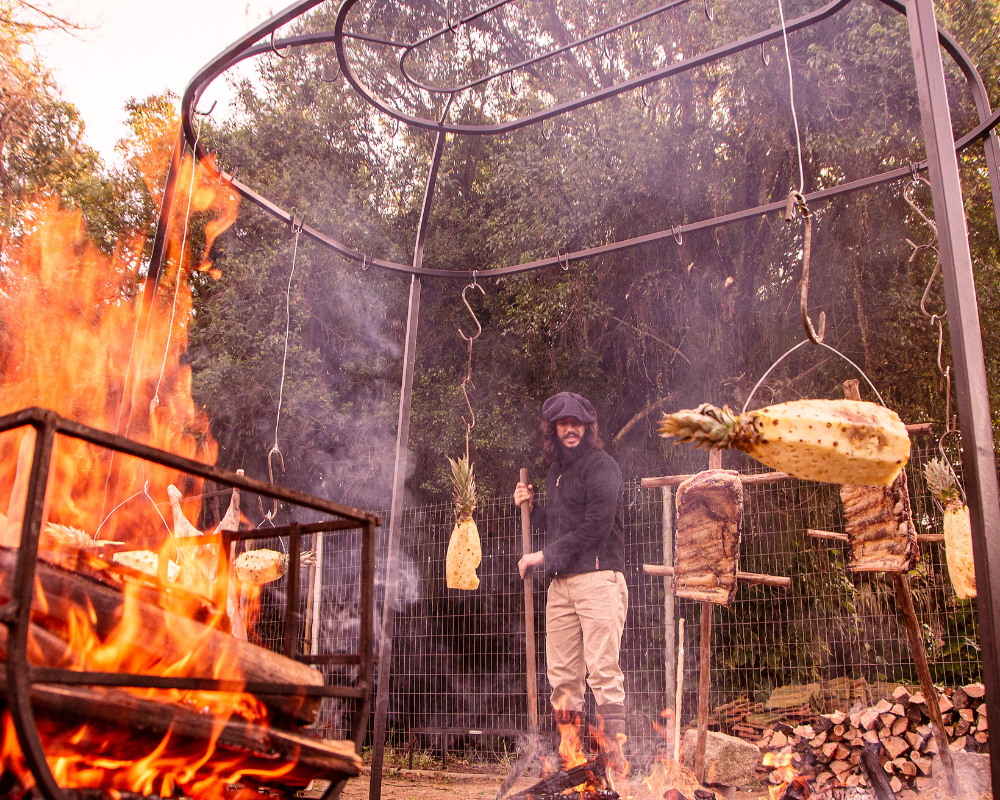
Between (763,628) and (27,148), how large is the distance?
46.4ft

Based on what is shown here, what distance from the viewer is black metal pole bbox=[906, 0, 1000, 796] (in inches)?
85.7

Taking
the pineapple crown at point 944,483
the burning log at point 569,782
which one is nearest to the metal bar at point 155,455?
the burning log at point 569,782

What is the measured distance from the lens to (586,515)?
5.32 m

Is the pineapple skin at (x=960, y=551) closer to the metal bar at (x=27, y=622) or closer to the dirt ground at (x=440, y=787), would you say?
the dirt ground at (x=440, y=787)

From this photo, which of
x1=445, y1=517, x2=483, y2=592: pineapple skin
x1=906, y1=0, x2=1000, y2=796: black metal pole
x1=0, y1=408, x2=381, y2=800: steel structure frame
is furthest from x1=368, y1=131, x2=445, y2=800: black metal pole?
x1=906, y1=0, x2=1000, y2=796: black metal pole

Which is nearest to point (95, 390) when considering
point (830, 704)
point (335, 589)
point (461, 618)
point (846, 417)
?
point (335, 589)

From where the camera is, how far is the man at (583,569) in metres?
5.25

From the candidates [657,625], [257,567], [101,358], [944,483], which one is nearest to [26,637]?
[257,567]

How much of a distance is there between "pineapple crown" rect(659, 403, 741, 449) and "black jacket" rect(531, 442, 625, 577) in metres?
3.05

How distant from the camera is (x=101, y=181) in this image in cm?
1248

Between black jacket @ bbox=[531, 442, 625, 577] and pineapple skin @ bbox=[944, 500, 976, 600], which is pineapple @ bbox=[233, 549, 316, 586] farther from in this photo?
pineapple skin @ bbox=[944, 500, 976, 600]

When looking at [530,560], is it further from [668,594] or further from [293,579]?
[293,579]

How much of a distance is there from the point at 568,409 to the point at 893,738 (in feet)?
11.9

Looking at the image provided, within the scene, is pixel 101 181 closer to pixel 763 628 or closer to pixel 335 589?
pixel 335 589
